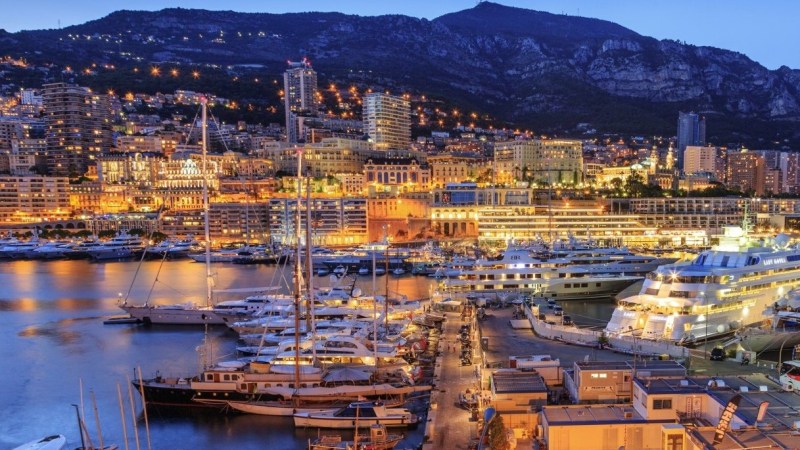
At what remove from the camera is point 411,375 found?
62.1ft

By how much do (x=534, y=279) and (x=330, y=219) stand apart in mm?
47351

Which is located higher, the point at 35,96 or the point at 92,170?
the point at 35,96

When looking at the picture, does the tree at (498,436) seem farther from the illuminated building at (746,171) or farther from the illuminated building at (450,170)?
the illuminated building at (746,171)

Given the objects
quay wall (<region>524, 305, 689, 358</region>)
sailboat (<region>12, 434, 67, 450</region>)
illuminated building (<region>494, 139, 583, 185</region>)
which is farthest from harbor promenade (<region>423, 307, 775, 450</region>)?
illuminated building (<region>494, 139, 583, 185</region>)

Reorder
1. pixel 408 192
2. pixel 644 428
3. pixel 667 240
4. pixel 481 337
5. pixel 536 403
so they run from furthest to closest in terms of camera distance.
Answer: pixel 408 192 < pixel 667 240 < pixel 481 337 < pixel 536 403 < pixel 644 428

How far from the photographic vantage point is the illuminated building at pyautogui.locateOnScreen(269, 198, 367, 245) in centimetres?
7688

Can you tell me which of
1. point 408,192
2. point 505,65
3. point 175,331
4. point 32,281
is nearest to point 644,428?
point 175,331

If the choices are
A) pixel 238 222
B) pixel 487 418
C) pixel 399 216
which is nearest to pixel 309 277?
pixel 487 418

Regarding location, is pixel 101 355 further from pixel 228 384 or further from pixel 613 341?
pixel 613 341

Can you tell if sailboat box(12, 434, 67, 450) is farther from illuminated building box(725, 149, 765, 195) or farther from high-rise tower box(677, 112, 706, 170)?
high-rise tower box(677, 112, 706, 170)

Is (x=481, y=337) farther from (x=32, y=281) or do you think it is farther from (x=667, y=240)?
(x=667, y=240)

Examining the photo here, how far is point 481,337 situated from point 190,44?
601ft

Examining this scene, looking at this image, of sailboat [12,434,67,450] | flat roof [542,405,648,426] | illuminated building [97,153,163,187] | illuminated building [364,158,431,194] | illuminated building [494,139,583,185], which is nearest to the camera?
flat roof [542,405,648,426]

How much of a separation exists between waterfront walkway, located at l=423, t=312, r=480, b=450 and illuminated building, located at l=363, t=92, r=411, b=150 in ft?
319
